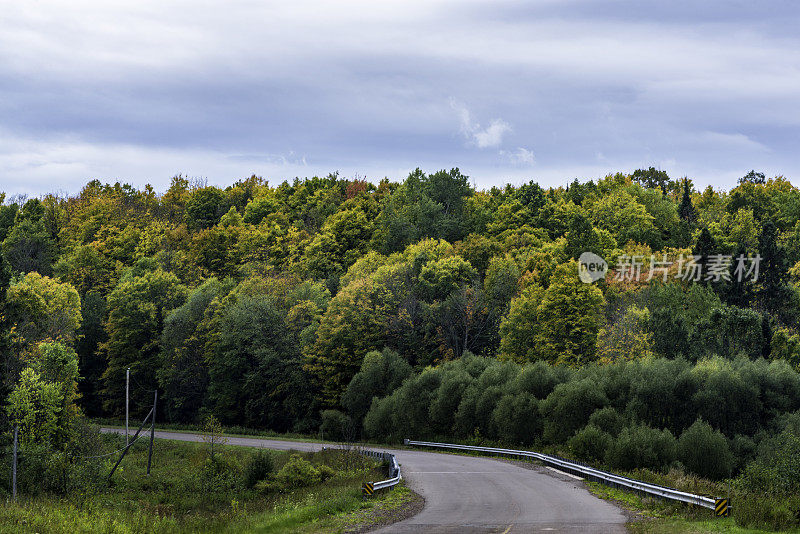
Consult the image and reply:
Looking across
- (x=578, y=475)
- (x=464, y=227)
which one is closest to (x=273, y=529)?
(x=578, y=475)

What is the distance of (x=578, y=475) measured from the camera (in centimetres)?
3506

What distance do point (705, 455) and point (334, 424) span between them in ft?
124

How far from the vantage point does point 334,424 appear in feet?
232

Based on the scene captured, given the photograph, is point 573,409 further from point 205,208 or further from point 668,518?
point 205,208

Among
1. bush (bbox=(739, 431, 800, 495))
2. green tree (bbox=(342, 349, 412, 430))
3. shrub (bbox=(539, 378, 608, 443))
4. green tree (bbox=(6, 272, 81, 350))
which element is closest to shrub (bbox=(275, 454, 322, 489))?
shrub (bbox=(539, 378, 608, 443))

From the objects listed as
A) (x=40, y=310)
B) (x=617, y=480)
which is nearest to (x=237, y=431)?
(x=40, y=310)

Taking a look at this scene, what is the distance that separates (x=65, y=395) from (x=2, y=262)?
1214cm

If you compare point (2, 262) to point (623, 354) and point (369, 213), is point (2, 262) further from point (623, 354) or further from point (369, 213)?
point (369, 213)

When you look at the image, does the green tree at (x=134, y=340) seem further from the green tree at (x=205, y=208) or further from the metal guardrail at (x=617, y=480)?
the metal guardrail at (x=617, y=480)

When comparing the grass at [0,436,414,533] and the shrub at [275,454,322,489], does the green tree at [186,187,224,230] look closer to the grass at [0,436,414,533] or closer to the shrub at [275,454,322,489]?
the grass at [0,436,414,533]

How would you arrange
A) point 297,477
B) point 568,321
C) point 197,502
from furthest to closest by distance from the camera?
point 568,321 → point 197,502 → point 297,477

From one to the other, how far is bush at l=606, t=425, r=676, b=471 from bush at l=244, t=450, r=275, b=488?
57.0ft

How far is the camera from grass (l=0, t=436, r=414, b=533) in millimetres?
22641

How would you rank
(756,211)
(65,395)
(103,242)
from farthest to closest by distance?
→ (103,242) → (756,211) → (65,395)
